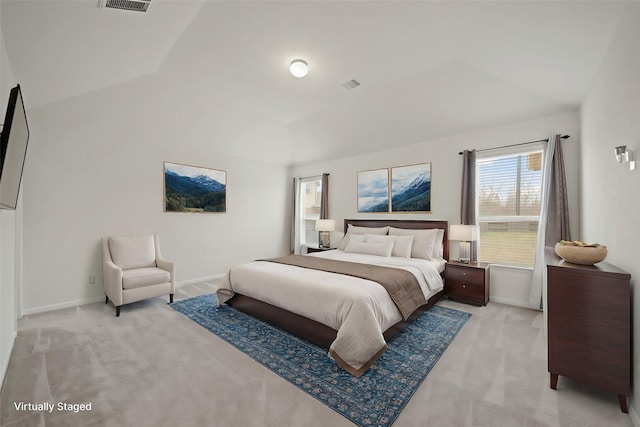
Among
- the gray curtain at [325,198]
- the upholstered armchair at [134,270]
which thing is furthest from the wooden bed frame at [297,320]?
the gray curtain at [325,198]

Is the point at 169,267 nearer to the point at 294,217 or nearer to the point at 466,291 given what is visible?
the point at 294,217

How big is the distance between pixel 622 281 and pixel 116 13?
14.4ft

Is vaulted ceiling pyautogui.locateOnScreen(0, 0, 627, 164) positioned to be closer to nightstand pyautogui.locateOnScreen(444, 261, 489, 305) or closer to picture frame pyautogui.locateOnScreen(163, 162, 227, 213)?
picture frame pyautogui.locateOnScreen(163, 162, 227, 213)

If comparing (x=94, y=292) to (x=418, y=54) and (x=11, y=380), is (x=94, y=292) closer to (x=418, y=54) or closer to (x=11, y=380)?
(x=11, y=380)

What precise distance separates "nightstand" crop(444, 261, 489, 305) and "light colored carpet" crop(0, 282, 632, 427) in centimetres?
77

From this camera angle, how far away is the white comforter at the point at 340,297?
7.27 ft

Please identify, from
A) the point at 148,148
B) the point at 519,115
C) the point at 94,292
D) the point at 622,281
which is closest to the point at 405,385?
the point at 622,281

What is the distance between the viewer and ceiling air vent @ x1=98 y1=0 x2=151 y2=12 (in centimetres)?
219

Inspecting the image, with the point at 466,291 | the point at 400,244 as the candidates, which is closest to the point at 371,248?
the point at 400,244

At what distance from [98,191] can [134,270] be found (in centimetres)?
131

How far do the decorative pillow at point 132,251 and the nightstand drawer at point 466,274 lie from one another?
4569mm

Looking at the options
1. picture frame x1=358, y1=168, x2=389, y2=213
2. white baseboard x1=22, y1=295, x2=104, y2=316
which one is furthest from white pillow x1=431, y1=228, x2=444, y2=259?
white baseboard x1=22, y1=295, x2=104, y2=316

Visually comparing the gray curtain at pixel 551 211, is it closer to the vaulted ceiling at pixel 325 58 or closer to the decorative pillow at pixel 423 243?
the vaulted ceiling at pixel 325 58

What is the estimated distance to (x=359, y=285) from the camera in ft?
8.57
